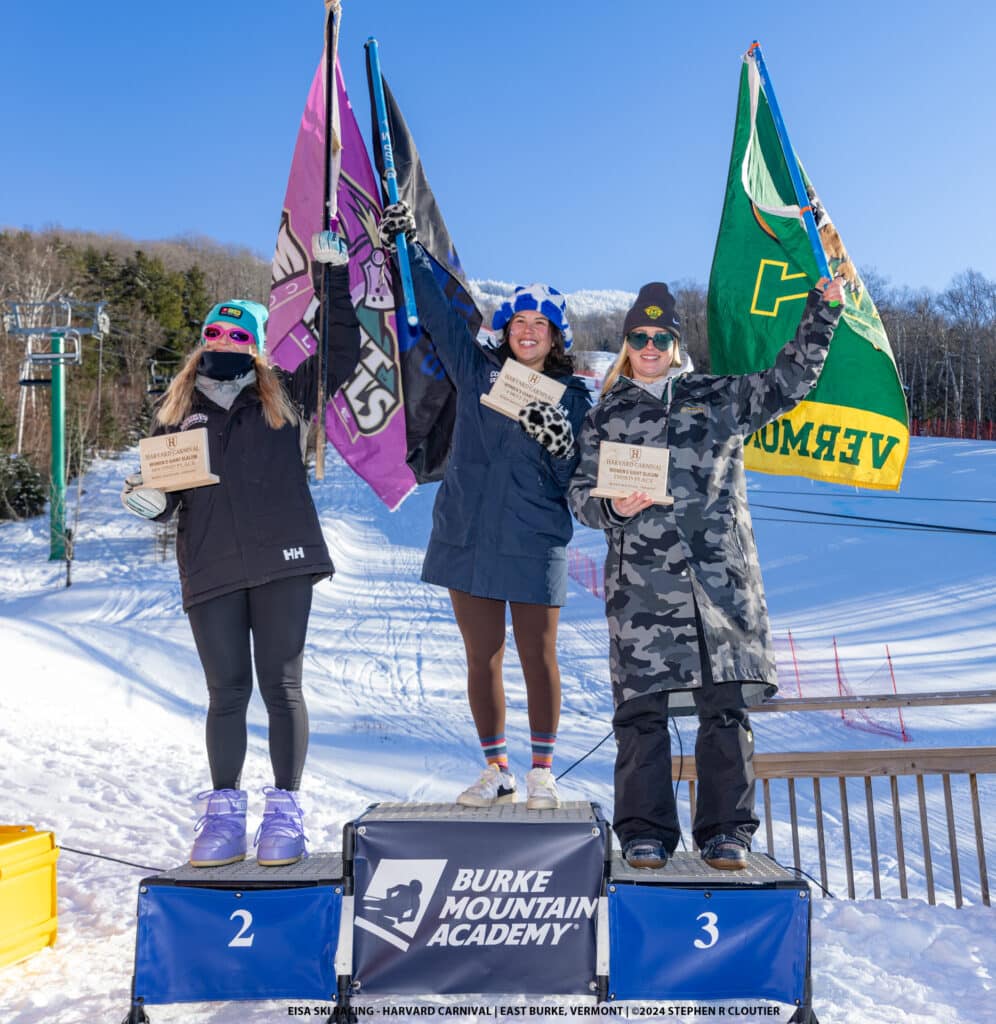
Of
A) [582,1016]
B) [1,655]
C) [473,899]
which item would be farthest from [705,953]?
[1,655]

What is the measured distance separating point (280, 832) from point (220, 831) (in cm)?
19

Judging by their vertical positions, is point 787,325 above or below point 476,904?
above

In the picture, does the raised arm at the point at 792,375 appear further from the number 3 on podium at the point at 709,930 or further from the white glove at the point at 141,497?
the white glove at the point at 141,497

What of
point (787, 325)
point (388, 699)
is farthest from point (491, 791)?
point (388, 699)

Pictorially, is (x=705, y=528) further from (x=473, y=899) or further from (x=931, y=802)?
(x=931, y=802)

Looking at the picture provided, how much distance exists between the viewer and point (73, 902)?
354 centimetres

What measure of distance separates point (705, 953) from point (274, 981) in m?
1.20

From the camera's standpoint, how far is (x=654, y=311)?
3146mm

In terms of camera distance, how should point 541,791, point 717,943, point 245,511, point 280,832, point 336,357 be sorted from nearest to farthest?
point 717,943 → point 280,832 → point 541,791 → point 245,511 → point 336,357

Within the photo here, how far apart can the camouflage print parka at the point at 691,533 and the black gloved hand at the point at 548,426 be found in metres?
0.08

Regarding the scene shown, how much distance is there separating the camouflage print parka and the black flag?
39.6 inches

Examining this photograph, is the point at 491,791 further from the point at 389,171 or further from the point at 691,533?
the point at 389,171

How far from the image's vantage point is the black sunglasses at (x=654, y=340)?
314 cm

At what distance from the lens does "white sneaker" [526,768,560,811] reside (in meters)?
2.78
